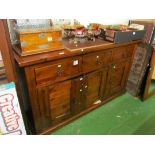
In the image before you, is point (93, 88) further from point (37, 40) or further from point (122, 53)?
point (37, 40)

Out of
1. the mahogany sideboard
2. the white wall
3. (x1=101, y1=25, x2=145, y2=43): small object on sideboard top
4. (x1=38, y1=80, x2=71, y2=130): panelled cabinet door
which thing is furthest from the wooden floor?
the white wall

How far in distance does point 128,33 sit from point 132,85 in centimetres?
90

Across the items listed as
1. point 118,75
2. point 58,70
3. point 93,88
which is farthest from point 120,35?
point 58,70

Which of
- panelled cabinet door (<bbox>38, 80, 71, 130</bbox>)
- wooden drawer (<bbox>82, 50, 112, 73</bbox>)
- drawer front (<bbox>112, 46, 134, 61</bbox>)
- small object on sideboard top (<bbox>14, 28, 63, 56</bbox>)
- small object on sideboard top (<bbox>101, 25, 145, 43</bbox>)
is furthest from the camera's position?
drawer front (<bbox>112, 46, 134, 61</bbox>)

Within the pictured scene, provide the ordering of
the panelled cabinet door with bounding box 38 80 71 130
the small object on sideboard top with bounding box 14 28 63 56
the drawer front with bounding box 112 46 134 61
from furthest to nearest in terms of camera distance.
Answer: the drawer front with bounding box 112 46 134 61 → the panelled cabinet door with bounding box 38 80 71 130 → the small object on sideboard top with bounding box 14 28 63 56

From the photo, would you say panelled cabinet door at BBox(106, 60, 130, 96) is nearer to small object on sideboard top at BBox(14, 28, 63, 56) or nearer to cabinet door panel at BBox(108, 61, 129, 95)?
cabinet door panel at BBox(108, 61, 129, 95)

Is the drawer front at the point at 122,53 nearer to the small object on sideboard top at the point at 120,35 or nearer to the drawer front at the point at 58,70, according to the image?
the small object on sideboard top at the point at 120,35

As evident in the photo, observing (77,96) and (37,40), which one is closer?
Result: (37,40)

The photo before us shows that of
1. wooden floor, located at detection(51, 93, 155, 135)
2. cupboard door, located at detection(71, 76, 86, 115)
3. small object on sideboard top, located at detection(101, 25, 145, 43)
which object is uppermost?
small object on sideboard top, located at detection(101, 25, 145, 43)

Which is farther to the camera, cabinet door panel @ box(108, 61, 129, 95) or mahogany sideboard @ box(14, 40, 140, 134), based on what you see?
cabinet door panel @ box(108, 61, 129, 95)

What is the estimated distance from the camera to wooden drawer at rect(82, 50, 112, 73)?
139 cm

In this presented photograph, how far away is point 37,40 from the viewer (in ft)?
3.62

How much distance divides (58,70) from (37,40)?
0.31m
